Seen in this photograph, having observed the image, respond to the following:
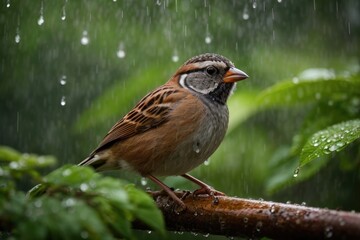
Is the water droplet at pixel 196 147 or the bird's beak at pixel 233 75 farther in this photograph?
the bird's beak at pixel 233 75

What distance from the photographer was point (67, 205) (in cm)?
157

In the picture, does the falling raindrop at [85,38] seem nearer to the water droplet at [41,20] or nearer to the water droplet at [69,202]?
the water droplet at [41,20]

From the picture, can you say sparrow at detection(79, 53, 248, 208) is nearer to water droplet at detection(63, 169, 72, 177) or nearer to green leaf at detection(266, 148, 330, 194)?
green leaf at detection(266, 148, 330, 194)

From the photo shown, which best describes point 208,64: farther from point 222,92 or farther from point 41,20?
point 41,20

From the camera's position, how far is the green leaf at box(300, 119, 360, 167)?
7.70ft

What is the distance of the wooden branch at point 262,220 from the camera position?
1.95 m

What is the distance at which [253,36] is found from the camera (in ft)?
19.8

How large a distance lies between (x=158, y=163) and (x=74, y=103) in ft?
10.2

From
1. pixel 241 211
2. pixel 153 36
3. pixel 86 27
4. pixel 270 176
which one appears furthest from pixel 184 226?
pixel 86 27

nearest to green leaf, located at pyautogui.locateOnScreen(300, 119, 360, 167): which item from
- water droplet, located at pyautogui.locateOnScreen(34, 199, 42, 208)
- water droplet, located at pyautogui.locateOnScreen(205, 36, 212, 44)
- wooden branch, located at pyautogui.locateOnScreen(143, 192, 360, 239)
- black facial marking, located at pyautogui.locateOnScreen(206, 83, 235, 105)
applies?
wooden branch, located at pyautogui.locateOnScreen(143, 192, 360, 239)

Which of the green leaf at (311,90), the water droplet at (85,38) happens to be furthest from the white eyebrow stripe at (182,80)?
the water droplet at (85,38)

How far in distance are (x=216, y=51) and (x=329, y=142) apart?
315cm

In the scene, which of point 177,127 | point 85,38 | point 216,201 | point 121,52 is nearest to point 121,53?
point 121,52

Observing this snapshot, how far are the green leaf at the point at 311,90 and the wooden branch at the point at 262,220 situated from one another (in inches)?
32.1
